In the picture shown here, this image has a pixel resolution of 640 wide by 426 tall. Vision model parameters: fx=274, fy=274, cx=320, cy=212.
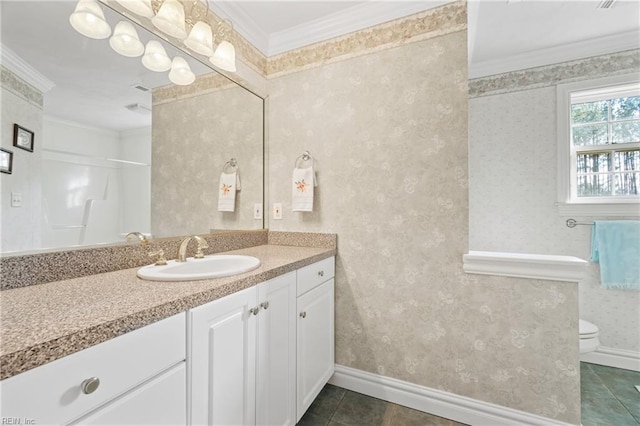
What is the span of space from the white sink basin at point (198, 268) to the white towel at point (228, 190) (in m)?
0.44

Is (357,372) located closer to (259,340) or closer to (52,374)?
(259,340)

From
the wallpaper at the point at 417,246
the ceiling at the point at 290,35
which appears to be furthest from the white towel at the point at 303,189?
the ceiling at the point at 290,35

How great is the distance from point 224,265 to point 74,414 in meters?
0.86

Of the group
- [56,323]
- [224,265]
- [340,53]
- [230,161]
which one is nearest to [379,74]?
[340,53]

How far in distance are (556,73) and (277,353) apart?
9.60 feet

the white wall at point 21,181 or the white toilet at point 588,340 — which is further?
the white toilet at point 588,340

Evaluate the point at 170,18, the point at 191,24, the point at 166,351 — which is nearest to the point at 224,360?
the point at 166,351

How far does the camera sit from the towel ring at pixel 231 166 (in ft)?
5.75

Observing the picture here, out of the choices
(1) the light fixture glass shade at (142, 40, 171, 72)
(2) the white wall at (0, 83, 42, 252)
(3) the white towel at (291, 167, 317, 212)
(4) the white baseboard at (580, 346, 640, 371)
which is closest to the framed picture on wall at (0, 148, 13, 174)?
(2) the white wall at (0, 83, 42, 252)

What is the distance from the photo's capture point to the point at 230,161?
70.1 inches

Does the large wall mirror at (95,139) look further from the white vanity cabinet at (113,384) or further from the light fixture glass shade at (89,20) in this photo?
the white vanity cabinet at (113,384)

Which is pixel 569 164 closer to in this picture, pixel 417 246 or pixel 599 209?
pixel 599 209

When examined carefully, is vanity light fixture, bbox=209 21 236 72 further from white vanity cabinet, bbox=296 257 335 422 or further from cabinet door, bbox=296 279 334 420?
cabinet door, bbox=296 279 334 420

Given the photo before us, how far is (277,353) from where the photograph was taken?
3.85 ft
